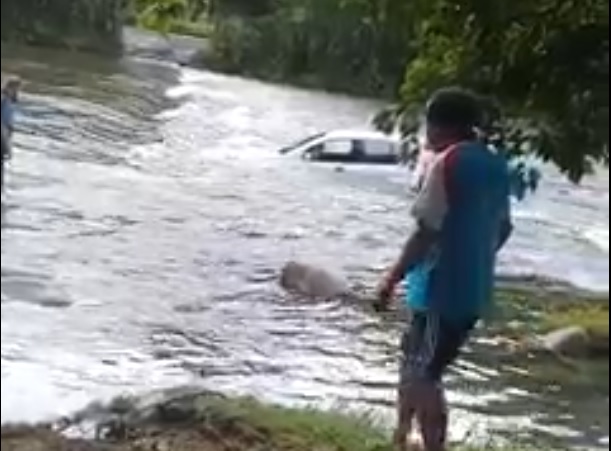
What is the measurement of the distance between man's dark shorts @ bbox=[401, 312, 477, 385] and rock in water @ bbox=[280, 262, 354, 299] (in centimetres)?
632

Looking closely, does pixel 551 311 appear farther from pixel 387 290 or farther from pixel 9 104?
pixel 9 104

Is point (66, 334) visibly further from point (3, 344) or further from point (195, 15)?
point (3, 344)

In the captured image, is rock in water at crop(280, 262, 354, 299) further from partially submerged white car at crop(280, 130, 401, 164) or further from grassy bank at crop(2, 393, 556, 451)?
grassy bank at crop(2, 393, 556, 451)

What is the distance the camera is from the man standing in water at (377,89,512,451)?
353cm

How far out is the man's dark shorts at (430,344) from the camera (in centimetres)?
374

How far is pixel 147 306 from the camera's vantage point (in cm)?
895

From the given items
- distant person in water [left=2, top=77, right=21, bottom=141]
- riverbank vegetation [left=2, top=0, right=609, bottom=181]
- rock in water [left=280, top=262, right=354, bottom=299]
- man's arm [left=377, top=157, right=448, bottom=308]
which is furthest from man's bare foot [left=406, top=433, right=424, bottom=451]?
rock in water [left=280, top=262, right=354, bottom=299]

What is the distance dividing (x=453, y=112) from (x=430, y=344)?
21.8 inches

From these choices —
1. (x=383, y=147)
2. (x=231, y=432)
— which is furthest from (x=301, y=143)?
(x=231, y=432)

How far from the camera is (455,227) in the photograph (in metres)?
3.58

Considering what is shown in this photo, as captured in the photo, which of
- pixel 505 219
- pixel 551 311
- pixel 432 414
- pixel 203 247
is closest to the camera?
pixel 505 219

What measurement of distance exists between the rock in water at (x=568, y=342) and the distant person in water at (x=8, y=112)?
16.3 ft

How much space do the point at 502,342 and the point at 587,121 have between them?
17.5 ft

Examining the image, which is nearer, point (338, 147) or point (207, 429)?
point (207, 429)
